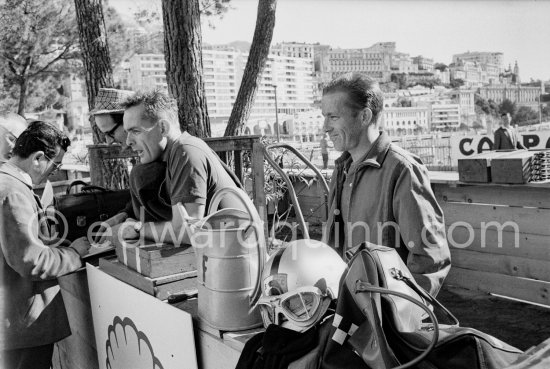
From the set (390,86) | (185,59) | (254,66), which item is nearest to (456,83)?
(390,86)

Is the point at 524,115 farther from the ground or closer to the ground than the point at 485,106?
closer to the ground

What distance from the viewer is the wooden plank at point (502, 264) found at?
526 centimetres

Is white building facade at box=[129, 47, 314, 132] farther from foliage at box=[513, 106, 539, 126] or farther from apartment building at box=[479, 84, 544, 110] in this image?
apartment building at box=[479, 84, 544, 110]

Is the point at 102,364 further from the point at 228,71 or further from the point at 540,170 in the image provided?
the point at 228,71

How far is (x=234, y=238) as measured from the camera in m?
1.70

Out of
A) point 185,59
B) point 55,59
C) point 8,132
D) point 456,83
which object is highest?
point 456,83

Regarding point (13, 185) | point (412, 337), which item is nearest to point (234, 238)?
point (412, 337)

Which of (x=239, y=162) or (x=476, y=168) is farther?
(x=476, y=168)

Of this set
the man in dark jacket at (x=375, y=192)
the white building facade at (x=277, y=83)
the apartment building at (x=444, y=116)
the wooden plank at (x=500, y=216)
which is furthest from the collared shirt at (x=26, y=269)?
the apartment building at (x=444, y=116)

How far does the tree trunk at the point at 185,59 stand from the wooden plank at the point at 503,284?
10.5 feet

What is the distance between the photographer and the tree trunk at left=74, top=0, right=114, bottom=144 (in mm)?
5719

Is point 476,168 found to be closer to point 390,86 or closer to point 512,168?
point 512,168

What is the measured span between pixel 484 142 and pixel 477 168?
5.65 m

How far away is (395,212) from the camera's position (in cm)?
205
